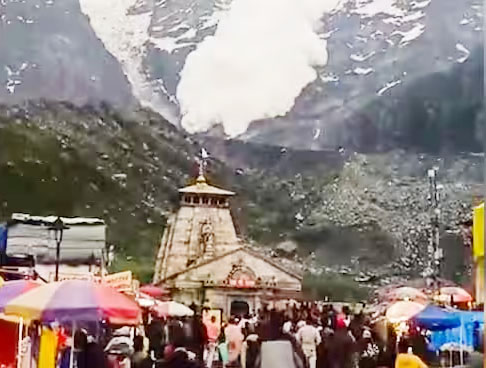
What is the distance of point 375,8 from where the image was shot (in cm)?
577

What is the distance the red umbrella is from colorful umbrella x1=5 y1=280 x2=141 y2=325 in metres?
1.41

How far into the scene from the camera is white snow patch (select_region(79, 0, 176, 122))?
5.69 metres

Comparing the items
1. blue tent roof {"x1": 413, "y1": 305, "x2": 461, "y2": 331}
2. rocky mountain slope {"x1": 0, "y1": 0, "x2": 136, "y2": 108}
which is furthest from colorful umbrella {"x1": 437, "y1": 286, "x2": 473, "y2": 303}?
rocky mountain slope {"x1": 0, "y1": 0, "x2": 136, "y2": 108}

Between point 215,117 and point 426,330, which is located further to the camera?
point 215,117

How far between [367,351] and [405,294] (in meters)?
0.38

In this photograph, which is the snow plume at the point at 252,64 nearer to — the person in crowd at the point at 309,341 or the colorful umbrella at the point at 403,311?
the person in crowd at the point at 309,341

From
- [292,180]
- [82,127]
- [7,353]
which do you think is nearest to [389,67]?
[292,180]

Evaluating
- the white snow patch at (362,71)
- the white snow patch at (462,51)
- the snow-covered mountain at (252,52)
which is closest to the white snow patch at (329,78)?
the snow-covered mountain at (252,52)

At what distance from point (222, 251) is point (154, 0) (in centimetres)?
149

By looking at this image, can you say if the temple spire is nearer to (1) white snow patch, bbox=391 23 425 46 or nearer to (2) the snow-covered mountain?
(2) the snow-covered mountain

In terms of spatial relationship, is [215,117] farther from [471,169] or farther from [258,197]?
[471,169]

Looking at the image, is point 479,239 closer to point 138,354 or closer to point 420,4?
point 138,354

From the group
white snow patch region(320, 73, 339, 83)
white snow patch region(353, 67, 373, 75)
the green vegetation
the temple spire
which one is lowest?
the temple spire

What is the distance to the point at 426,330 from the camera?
5215 millimetres
